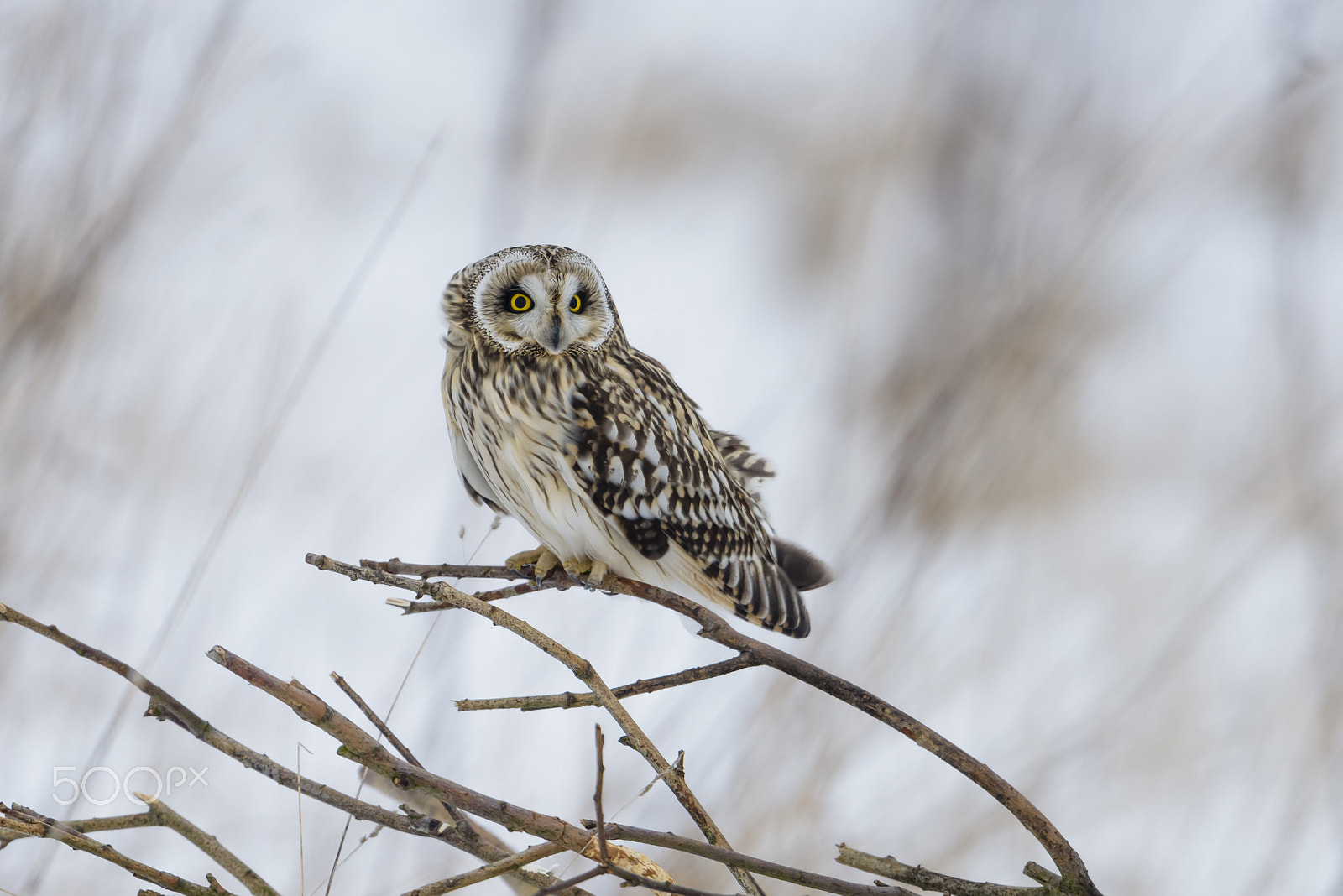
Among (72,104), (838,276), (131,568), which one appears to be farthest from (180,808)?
(838,276)

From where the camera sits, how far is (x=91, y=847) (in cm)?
60

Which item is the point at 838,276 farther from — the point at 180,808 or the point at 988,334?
the point at 180,808

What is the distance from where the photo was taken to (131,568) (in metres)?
1.69

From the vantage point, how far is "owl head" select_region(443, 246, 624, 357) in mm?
1405

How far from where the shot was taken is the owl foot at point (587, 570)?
1.53 m

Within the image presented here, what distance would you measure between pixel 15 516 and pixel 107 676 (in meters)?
0.41

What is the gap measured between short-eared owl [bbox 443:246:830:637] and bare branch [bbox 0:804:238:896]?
93 centimetres

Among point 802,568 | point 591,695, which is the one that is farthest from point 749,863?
point 802,568

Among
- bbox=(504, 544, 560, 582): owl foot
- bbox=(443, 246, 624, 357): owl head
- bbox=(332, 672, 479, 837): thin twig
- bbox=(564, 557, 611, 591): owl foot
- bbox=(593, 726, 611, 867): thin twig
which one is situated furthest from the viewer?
bbox=(504, 544, 560, 582): owl foot

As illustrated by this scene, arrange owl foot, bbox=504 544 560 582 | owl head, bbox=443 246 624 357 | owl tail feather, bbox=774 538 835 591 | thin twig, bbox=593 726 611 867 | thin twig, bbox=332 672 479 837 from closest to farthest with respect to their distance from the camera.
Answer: thin twig, bbox=593 726 611 867 → thin twig, bbox=332 672 479 837 → owl head, bbox=443 246 624 357 → owl foot, bbox=504 544 560 582 → owl tail feather, bbox=774 538 835 591

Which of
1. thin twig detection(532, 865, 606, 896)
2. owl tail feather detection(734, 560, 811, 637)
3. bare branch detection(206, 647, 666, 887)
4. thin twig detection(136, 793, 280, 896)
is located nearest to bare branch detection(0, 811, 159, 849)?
thin twig detection(136, 793, 280, 896)

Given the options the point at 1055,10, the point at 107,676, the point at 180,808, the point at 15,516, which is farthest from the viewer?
the point at 1055,10

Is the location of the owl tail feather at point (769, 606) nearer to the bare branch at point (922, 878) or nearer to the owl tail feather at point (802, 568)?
the owl tail feather at point (802, 568)

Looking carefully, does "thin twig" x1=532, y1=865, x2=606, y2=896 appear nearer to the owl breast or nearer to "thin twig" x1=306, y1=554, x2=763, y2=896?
"thin twig" x1=306, y1=554, x2=763, y2=896
